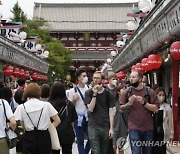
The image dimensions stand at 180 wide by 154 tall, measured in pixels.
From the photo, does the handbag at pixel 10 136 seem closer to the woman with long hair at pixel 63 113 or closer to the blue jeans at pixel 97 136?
the woman with long hair at pixel 63 113

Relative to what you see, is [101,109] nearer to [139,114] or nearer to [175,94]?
[139,114]

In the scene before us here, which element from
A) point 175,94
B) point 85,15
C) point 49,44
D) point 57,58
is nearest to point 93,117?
point 175,94

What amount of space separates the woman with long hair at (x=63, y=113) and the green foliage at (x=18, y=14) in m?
35.2

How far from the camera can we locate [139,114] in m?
6.89

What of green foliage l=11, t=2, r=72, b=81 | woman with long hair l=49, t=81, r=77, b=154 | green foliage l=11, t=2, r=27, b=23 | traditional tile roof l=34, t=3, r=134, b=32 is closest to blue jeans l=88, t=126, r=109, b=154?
woman with long hair l=49, t=81, r=77, b=154

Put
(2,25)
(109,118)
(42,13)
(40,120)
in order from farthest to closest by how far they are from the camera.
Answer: (42,13) < (2,25) < (109,118) < (40,120)

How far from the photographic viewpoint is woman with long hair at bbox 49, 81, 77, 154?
6855 millimetres

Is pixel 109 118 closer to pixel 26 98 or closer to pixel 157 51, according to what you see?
pixel 26 98

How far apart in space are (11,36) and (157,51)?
9778mm

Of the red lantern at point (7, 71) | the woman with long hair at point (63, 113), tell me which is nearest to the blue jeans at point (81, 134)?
the woman with long hair at point (63, 113)

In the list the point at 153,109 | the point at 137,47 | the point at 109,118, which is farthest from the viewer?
the point at 137,47

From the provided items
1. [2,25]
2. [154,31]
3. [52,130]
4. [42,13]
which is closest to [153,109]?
[52,130]

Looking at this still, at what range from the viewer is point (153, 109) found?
682 centimetres

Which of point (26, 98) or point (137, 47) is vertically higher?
point (137, 47)
